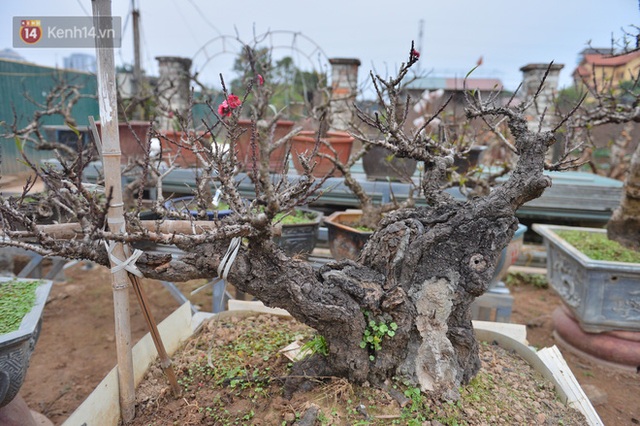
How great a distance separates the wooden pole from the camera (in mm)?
1429

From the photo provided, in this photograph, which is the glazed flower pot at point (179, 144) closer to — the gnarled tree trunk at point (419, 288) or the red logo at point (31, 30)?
the gnarled tree trunk at point (419, 288)

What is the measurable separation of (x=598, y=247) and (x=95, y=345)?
4192mm

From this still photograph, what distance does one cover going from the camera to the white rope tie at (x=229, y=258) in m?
1.48

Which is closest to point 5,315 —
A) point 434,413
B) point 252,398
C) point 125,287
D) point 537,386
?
point 125,287

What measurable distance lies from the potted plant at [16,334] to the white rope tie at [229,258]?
95cm

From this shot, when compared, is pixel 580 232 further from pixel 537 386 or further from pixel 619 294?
pixel 537 386

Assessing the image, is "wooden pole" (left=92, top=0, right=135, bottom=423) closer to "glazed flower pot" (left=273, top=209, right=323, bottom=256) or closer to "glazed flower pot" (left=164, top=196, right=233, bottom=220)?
"glazed flower pot" (left=164, top=196, right=233, bottom=220)

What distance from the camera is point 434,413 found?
1.64 meters

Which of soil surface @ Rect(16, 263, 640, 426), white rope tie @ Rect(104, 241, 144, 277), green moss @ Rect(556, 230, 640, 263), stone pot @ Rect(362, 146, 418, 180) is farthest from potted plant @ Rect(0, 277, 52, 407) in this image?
green moss @ Rect(556, 230, 640, 263)

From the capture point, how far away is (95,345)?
3648mm

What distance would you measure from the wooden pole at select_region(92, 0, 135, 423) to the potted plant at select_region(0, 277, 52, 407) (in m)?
0.47

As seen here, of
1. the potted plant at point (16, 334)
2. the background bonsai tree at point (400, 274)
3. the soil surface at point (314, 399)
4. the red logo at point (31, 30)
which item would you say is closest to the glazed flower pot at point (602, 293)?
the soil surface at point (314, 399)

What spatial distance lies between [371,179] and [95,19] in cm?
354

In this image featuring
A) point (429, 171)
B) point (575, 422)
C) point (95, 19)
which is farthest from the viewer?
point (429, 171)
